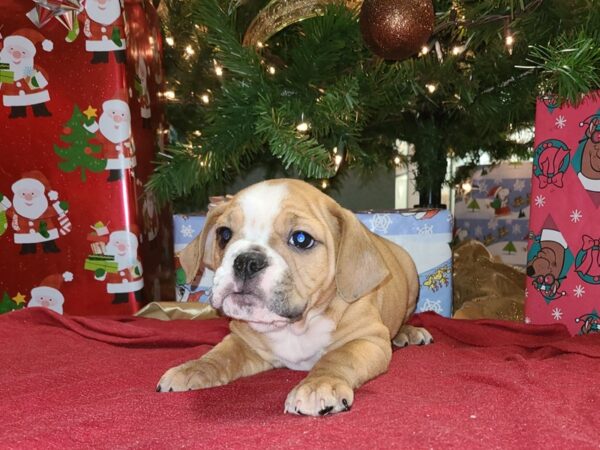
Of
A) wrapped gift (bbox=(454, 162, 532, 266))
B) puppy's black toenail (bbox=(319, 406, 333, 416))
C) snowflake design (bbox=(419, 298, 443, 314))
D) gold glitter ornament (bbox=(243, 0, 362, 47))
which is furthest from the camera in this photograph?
wrapped gift (bbox=(454, 162, 532, 266))

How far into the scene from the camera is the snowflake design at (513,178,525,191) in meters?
3.65

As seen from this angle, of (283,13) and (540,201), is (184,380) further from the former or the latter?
(540,201)

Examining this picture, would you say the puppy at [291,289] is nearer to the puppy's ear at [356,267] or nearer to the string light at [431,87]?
the puppy's ear at [356,267]

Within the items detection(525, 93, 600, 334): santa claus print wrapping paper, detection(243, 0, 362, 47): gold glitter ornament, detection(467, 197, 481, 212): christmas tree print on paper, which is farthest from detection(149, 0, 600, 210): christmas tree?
detection(467, 197, 481, 212): christmas tree print on paper

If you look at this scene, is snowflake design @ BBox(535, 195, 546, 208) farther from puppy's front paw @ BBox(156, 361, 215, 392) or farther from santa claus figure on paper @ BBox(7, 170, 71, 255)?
santa claus figure on paper @ BBox(7, 170, 71, 255)

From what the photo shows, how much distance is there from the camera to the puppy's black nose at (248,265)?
4.31ft

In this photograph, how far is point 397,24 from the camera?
1469mm

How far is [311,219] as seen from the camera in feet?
4.85

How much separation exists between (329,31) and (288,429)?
1.27 metres

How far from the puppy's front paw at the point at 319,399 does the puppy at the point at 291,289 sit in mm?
35

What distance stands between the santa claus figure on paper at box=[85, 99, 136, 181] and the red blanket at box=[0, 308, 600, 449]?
0.62m

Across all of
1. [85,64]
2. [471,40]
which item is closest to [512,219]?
[471,40]

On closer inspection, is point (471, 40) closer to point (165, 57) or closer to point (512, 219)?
point (165, 57)

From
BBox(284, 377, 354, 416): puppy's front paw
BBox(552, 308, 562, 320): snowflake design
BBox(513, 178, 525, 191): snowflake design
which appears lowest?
BBox(552, 308, 562, 320): snowflake design
